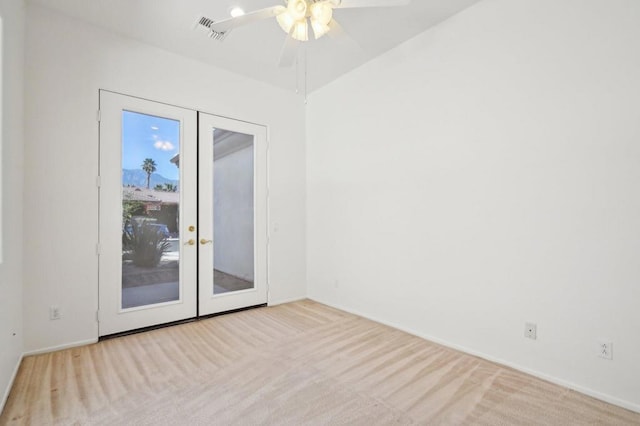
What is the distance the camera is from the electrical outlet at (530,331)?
2406 mm

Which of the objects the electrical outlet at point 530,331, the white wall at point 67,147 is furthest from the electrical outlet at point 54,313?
the electrical outlet at point 530,331

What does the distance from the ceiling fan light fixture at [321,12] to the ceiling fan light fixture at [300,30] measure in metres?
0.10

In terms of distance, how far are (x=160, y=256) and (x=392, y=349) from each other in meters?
2.66

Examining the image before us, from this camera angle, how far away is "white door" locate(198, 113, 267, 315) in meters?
3.79

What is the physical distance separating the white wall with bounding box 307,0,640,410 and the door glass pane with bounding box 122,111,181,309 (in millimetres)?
2227

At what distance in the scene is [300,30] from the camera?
2281mm

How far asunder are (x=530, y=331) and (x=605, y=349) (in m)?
0.44

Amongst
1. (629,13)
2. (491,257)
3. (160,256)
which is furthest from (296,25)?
(160,256)

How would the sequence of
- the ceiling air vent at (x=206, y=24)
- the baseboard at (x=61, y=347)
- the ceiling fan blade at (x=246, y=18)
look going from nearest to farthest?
the ceiling fan blade at (x=246, y=18) < the baseboard at (x=61, y=347) < the ceiling air vent at (x=206, y=24)

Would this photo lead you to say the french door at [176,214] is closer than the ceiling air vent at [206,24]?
No

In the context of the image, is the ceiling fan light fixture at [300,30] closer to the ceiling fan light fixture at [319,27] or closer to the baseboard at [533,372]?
the ceiling fan light fixture at [319,27]

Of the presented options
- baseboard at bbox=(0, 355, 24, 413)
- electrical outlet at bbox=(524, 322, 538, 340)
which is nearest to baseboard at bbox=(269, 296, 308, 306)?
baseboard at bbox=(0, 355, 24, 413)

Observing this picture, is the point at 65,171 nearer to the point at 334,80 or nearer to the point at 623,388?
the point at 334,80

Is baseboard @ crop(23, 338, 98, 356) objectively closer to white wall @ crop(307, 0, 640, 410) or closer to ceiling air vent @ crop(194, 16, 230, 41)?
white wall @ crop(307, 0, 640, 410)
